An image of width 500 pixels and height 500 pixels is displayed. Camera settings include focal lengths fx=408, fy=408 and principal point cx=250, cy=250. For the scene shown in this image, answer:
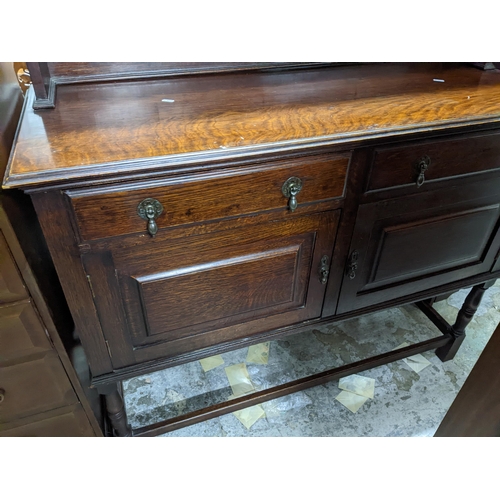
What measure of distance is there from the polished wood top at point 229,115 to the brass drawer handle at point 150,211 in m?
0.07

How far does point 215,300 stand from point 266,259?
14cm

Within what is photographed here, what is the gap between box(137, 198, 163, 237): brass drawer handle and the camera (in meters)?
0.67

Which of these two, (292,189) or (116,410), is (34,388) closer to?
(116,410)

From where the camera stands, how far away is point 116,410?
3.38 feet

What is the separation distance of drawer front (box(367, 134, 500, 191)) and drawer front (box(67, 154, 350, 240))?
9 cm

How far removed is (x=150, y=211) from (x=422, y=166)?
1.83 feet

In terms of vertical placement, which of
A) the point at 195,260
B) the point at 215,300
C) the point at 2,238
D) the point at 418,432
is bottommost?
the point at 418,432

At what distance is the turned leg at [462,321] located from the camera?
1.34 m

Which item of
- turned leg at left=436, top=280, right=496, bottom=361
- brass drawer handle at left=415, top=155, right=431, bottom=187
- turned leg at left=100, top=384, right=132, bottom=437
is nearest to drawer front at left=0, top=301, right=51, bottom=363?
turned leg at left=100, top=384, right=132, bottom=437

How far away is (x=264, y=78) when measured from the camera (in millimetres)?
933

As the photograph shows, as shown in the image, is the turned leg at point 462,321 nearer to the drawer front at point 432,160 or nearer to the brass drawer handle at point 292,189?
the drawer front at point 432,160

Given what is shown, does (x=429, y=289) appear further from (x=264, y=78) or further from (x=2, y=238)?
(x=2, y=238)

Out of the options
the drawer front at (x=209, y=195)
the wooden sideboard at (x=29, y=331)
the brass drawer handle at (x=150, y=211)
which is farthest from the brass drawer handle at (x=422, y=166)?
the wooden sideboard at (x=29, y=331)
